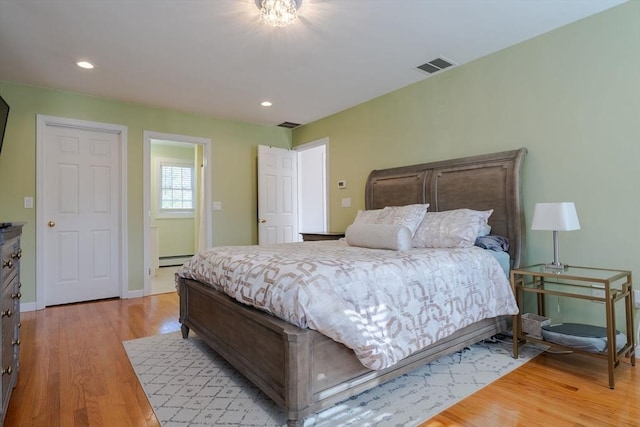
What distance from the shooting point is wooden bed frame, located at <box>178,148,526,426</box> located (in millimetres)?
1566

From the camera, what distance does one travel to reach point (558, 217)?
7.57 feet

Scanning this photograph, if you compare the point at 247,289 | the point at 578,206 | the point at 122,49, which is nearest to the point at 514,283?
the point at 578,206

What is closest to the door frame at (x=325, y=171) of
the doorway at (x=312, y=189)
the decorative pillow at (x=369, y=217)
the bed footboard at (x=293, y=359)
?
the doorway at (x=312, y=189)

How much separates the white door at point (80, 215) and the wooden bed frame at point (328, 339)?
2128 millimetres

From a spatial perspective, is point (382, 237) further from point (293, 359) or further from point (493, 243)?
point (293, 359)

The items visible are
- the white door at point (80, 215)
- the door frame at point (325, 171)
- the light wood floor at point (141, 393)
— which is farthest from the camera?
the door frame at point (325, 171)

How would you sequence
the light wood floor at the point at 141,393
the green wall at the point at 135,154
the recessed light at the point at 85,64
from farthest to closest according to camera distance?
the green wall at the point at 135,154
the recessed light at the point at 85,64
the light wood floor at the point at 141,393

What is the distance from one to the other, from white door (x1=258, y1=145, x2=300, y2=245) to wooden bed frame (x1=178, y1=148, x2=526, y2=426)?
198 cm

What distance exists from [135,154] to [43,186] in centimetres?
104

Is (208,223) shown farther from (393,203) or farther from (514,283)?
(514,283)

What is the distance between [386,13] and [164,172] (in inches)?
241

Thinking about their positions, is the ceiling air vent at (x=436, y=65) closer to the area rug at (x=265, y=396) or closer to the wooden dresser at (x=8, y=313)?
the area rug at (x=265, y=396)

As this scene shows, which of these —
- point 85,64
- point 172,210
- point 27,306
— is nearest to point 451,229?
point 85,64

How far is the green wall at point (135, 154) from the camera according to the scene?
3732 millimetres
